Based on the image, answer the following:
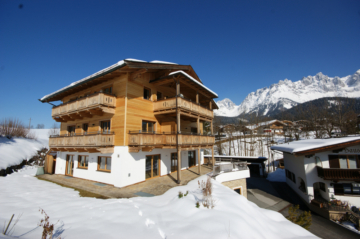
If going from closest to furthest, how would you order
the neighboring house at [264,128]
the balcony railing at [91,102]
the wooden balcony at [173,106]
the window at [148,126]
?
the balcony railing at [91,102] < the wooden balcony at [173,106] < the window at [148,126] < the neighboring house at [264,128]

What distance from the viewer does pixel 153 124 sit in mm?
16375

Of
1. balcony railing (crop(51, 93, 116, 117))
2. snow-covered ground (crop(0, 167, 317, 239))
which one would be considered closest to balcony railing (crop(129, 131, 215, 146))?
balcony railing (crop(51, 93, 116, 117))

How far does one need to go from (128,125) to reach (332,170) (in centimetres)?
1994

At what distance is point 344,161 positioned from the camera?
630 inches

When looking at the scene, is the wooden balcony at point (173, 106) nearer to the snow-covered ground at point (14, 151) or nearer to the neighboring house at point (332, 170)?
the neighboring house at point (332, 170)

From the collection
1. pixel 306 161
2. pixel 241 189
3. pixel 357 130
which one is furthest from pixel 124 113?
pixel 357 130

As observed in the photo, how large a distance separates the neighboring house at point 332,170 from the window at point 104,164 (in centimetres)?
1852

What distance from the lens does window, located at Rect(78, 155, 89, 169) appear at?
16.1 meters

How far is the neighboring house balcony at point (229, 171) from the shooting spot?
1447 centimetres

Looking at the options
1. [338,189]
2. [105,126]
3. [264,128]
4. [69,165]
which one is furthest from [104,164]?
[264,128]

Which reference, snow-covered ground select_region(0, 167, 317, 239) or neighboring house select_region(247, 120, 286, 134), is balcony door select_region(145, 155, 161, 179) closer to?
snow-covered ground select_region(0, 167, 317, 239)

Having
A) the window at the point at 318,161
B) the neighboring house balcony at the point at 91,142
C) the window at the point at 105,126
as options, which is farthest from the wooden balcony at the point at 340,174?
the window at the point at 105,126

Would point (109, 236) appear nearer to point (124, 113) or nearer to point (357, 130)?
point (124, 113)

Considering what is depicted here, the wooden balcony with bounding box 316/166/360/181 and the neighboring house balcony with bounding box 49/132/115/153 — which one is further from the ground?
the neighboring house balcony with bounding box 49/132/115/153
